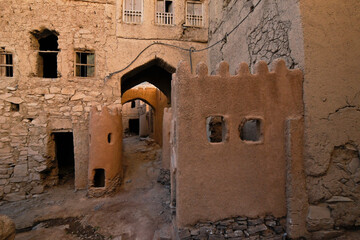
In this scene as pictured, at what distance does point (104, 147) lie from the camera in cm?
528

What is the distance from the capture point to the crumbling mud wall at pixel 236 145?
276 centimetres

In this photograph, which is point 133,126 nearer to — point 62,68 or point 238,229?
point 62,68

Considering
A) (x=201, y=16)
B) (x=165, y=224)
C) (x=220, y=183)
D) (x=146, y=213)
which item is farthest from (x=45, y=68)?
(x=220, y=183)

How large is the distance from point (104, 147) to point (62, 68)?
3.05 m

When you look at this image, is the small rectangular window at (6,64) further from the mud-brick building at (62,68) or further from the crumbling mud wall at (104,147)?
the crumbling mud wall at (104,147)

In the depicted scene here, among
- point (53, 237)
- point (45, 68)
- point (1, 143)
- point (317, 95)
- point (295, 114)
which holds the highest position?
point (45, 68)

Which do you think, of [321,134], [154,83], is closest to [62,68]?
[154,83]

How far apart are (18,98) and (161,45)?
194 inches

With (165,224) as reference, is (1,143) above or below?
above

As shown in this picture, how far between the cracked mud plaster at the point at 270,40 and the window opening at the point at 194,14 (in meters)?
3.12

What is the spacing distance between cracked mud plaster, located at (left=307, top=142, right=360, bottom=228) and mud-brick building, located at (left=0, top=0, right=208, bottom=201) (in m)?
5.47

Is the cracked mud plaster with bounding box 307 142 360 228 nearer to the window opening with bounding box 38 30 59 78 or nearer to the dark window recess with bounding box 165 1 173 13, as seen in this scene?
Result: the dark window recess with bounding box 165 1 173 13

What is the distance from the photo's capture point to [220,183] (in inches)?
111

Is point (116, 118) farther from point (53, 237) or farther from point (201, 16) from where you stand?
point (201, 16)
